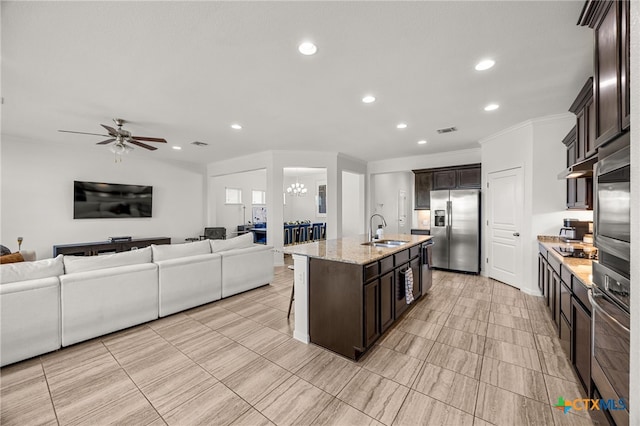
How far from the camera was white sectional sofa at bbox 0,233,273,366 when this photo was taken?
228cm

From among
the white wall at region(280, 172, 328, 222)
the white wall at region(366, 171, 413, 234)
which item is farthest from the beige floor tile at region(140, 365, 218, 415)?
the white wall at region(280, 172, 328, 222)

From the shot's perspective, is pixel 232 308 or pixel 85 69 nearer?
pixel 85 69

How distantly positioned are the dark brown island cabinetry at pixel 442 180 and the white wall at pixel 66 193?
6327 mm

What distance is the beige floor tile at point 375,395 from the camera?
173 centimetres

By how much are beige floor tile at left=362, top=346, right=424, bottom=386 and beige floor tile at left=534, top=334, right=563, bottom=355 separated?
4.16ft

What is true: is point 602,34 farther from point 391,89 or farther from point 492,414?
point 492,414

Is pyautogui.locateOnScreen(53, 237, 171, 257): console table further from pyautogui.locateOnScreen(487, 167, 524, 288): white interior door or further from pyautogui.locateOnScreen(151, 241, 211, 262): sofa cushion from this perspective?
pyautogui.locateOnScreen(487, 167, 524, 288): white interior door

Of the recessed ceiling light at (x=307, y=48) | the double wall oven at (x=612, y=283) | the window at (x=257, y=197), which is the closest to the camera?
the double wall oven at (x=612, y=283)

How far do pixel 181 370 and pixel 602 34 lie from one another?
12.2ft

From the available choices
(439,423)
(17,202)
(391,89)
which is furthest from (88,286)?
(17,202)

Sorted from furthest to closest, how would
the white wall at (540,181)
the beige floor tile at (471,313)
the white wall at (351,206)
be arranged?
the white wall at (351,206)
the white wall at (540,181)
the beige floor tile at (471,313)

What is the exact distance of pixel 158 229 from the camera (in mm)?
6828

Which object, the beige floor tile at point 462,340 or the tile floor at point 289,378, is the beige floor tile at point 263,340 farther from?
the beige floor tile at point 462,340

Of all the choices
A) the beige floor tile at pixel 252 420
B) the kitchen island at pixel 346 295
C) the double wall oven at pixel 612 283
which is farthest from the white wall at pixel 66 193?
the double wall oven at pixel 612 283
